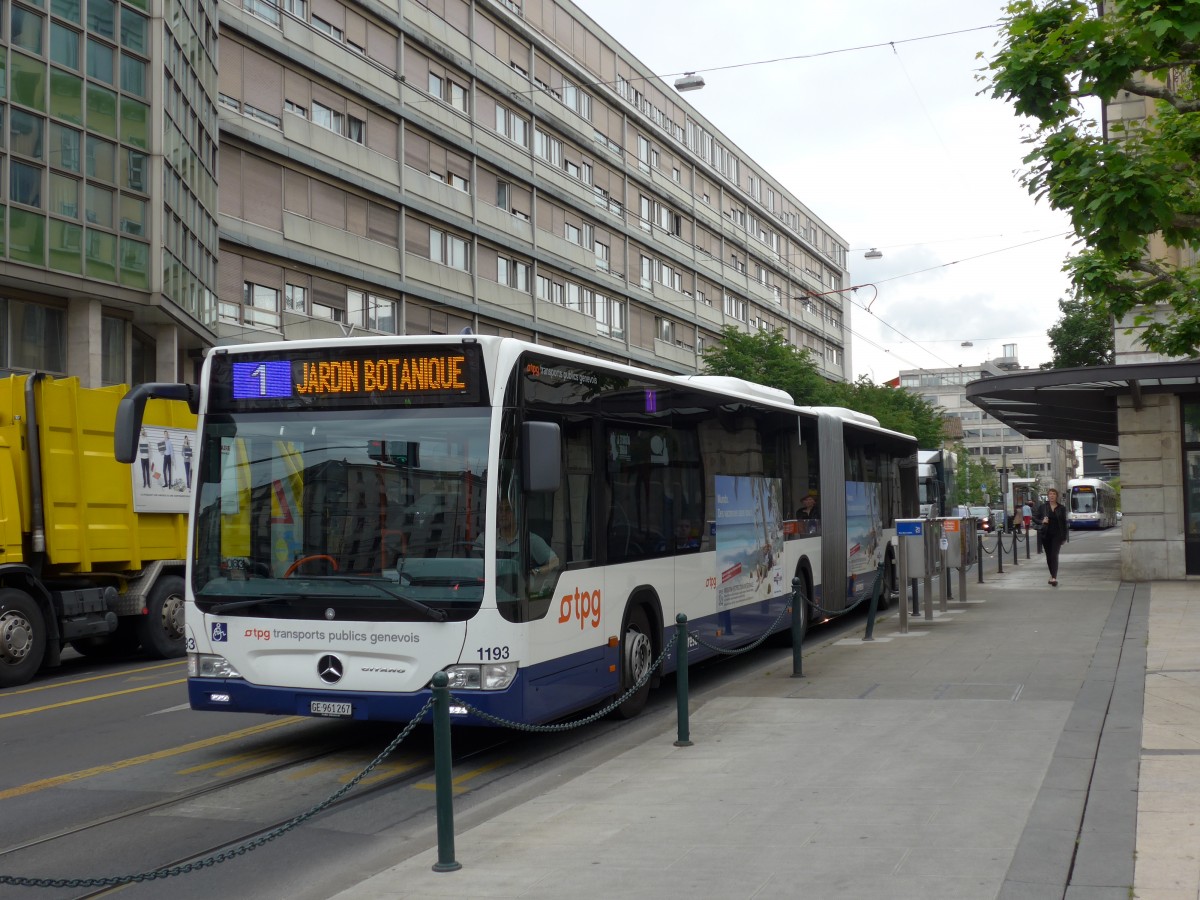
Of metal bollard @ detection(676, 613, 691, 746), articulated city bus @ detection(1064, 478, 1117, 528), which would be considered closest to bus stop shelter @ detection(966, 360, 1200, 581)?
metal bollard @ detection(676, 613, 691, 746)

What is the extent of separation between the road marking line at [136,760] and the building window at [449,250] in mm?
29660

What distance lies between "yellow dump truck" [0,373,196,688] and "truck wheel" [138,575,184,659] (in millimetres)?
14

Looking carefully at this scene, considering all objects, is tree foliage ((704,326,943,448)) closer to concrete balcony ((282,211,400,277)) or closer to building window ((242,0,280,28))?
concrete balcony ((282,211,400,277))

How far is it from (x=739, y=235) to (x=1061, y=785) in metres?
61.9

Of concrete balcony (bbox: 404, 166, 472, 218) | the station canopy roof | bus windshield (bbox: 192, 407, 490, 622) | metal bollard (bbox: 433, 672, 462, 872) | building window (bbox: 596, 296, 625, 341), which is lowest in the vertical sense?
metal bollard (bbox: 433, 672, 462, 872)

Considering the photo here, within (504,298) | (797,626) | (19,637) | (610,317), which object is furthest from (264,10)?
(797,626)

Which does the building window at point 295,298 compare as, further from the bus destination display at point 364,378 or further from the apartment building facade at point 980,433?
the apartment building facade at point 980,433

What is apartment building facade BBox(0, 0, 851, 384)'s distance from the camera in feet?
78.8

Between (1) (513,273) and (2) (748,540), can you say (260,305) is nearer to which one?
(1) (513,273)

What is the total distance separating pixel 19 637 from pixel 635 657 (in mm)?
7024

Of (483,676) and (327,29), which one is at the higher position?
(327,29)

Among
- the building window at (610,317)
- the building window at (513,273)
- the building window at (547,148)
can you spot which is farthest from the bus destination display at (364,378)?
the building window at (610,317)

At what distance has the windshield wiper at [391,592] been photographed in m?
8.01

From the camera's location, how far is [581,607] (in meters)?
9.09
